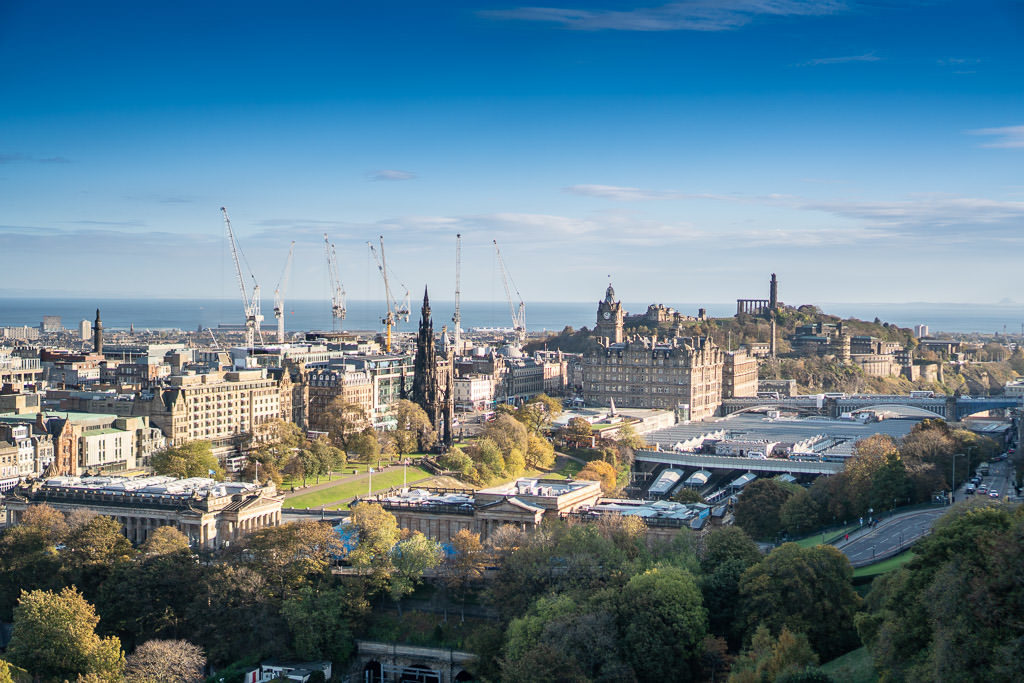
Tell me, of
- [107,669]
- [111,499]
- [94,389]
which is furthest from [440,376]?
[107,669]

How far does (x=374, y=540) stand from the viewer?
5794 centimetres

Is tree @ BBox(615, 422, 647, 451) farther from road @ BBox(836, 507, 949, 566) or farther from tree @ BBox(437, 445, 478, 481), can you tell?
road @ BBox(836, 507, 949, 566)

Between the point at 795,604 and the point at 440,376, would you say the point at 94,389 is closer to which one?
the point at 440,376

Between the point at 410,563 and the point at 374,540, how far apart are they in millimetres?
2418

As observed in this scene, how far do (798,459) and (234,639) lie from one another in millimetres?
55414

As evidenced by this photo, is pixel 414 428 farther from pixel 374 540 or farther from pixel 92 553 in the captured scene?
pixel 92 553

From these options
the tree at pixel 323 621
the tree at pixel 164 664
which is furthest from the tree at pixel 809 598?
the tree at pixel 164 664

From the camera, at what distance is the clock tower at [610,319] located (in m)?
174

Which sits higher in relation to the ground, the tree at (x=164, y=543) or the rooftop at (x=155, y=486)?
the rooftop at (x=155, y=486)

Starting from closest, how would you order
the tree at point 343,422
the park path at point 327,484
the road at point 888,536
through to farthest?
the road at point 888,536 → the park path at point 327,484 → the tree at point 343,422

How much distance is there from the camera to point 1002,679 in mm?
33688

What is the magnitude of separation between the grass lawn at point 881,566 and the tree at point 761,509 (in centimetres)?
1305

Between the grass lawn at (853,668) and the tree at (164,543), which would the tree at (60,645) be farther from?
the grass lawn at (853,668)

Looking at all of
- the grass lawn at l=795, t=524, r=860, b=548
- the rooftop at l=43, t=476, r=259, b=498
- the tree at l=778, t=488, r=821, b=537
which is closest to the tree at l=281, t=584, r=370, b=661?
the rooftop at l=43, t=476, r=259, b=498
